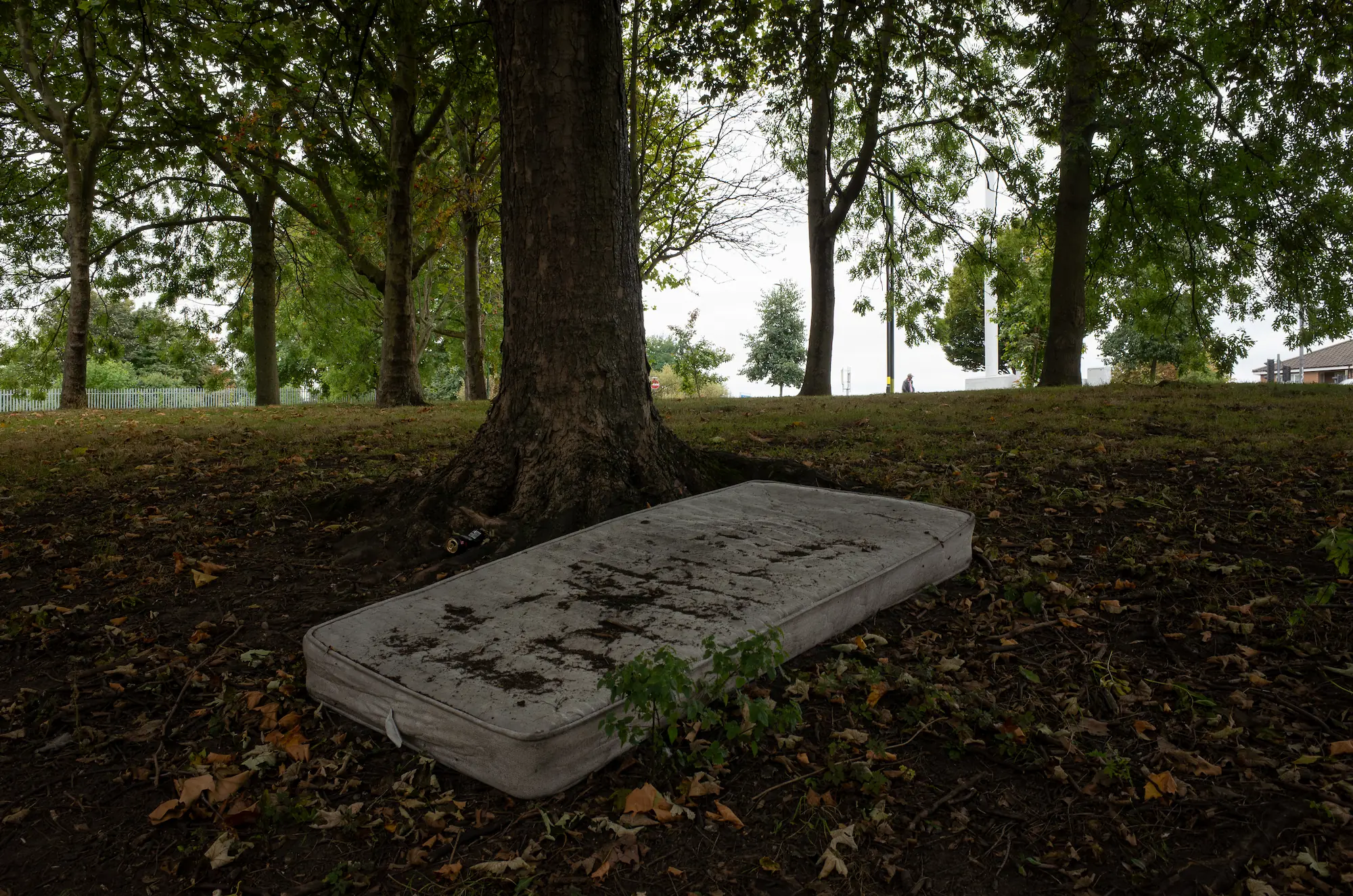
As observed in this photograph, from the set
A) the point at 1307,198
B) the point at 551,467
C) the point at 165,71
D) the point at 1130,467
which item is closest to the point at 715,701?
the point at 551,467

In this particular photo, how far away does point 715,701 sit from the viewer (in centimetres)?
328

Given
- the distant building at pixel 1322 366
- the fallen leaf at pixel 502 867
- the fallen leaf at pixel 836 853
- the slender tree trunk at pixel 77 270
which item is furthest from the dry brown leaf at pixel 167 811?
the distant building at pixel 1322 366

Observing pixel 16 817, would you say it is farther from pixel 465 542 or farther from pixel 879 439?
pixel 879 439

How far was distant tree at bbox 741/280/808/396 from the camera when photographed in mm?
47625

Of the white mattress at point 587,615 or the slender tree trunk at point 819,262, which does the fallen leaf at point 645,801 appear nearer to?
the white mattress at point 587,615

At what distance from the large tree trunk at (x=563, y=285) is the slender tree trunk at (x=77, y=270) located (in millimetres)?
16026

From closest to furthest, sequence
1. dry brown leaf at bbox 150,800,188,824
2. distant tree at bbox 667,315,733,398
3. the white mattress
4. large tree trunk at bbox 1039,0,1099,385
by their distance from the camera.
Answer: dry brown leaf at bbox 150,800,188,824, the white mattress, large tree trunk at bbox 1039,0,1099,385, distant tree at bbox 667,315,733,398

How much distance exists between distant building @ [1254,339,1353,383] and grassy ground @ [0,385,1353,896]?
5285 centimetres

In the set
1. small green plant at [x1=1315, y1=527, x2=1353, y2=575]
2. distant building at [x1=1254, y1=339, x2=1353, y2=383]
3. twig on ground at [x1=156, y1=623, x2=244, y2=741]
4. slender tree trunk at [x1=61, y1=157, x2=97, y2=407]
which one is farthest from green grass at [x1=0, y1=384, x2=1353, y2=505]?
distant building at [x1=1254, y1=339, x2=1353, y2=383]

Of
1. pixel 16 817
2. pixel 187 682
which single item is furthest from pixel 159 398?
pixel 16 817

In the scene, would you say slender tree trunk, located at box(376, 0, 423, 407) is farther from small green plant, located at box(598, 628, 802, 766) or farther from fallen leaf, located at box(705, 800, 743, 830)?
fallen leaf, located at box(705, 800, 743, 830)

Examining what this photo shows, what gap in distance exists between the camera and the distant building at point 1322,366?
1932 inches

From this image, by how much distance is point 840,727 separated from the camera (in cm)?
319

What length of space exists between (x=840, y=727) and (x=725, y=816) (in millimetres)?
710
